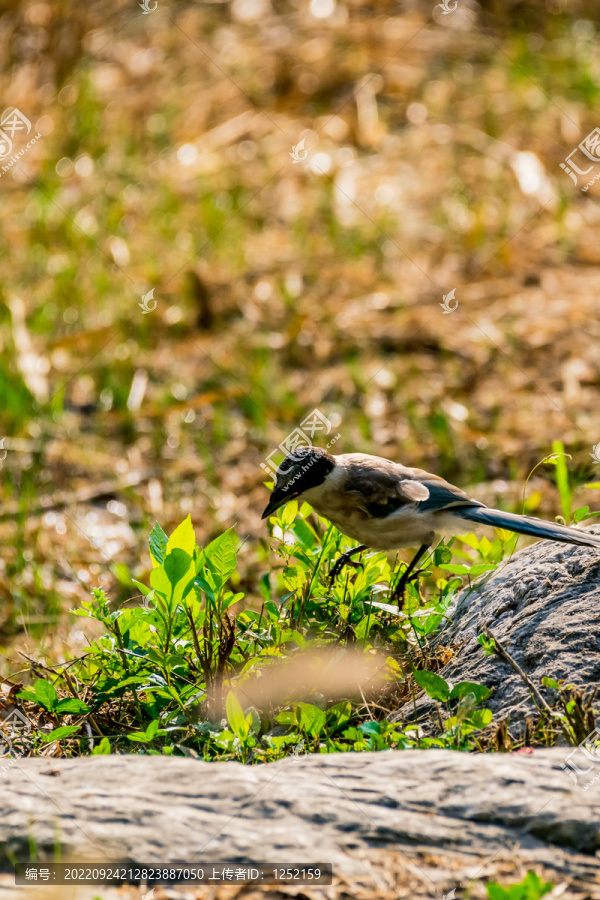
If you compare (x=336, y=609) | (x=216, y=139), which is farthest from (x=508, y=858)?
(x=216, y=139)

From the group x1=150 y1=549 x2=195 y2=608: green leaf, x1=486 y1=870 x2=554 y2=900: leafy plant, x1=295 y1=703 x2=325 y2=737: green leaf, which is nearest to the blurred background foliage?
x1=150 y1=549 x2=195 y2=608: green leaf

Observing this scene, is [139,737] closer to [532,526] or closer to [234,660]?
[234,660]

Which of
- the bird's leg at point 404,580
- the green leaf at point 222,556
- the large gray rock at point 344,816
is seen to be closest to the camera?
the large gray rock at point 344,816

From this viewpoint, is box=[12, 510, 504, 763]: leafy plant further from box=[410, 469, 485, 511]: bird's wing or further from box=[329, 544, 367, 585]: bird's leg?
box=[410, 469, 485, 511]: bird's wing

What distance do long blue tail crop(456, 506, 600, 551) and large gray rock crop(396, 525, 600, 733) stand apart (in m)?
0.15

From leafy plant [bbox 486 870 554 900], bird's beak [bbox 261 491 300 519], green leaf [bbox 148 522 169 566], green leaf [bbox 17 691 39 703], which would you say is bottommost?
green leaf [bbox 17 691 39 703]

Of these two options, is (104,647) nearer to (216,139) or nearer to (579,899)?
(579,899)

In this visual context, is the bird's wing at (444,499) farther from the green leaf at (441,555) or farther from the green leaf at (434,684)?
the green leaf at (434,684)

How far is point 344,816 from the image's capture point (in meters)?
2.43

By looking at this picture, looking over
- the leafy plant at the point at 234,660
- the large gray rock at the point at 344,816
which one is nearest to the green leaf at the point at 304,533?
the leafy plant at the point at 234,660

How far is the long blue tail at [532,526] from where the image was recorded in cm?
330

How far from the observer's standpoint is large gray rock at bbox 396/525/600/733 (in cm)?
308

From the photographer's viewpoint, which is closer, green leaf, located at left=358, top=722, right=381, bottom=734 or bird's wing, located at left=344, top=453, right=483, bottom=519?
green leaf, located at left=358, top=722, right=381, bottom=734

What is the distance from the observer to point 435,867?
2.29m
